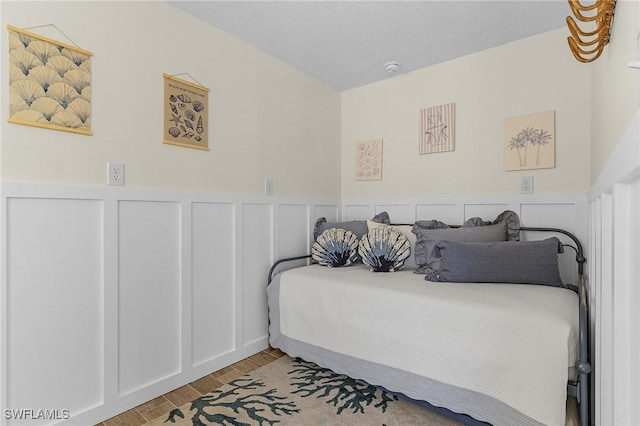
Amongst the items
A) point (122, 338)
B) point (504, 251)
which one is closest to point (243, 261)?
point (122, 338)

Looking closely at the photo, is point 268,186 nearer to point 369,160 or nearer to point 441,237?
point 369,160

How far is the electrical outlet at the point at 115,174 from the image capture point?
1.77m

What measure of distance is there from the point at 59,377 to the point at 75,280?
448 mm

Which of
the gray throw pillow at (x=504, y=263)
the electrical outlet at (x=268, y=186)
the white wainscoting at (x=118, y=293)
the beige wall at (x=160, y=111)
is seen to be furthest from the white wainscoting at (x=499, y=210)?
the white wainscoting at (x=118, y=293)

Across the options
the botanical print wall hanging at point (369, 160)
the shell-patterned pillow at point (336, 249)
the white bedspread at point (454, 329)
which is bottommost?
the white bedspread at point (454, 329)

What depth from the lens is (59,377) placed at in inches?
62.7

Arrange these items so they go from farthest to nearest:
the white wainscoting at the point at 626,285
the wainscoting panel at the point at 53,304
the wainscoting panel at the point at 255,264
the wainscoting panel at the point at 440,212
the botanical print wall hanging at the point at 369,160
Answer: the botanical print wall hanging at the point at 369,160 → the wainscoting panel at the point at 440,212 → the wainscoting panel at the point at 255,264 → the wainscoting panel at the point at 53,304 → the white wainscoting at the point at 626,285

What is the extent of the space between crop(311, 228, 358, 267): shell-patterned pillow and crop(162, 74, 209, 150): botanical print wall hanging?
1122mm

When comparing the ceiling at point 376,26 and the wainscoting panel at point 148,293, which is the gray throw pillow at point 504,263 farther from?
the wainscoting panel at point 148,293

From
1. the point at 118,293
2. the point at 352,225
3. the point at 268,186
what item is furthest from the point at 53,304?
the point at 352,225

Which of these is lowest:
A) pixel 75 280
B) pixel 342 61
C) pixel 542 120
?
pixel 75 280

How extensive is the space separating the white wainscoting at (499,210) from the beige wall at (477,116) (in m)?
0.06

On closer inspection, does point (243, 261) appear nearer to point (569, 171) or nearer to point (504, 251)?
point (504, 251)

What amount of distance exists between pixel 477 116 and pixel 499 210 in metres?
0.75
